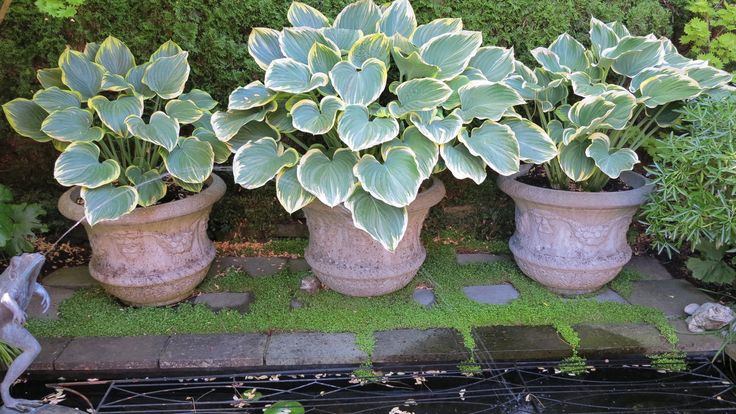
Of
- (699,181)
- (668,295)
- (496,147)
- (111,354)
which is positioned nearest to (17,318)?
(111,354)

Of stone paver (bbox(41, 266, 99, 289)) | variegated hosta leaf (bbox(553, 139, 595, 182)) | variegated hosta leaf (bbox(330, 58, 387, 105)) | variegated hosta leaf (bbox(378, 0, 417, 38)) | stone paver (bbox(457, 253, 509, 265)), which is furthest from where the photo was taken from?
stone paver (bbox(457, 253, 509, 265))

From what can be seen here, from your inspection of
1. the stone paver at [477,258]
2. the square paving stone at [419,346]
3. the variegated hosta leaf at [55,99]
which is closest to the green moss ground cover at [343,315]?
the square paving stone at [419,346]

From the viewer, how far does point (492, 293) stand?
271 centimetres

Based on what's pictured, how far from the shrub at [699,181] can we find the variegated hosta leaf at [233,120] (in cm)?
161

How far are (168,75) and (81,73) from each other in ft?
1.22

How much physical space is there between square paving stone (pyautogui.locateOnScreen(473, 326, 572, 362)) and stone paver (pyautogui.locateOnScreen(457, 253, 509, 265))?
61cm

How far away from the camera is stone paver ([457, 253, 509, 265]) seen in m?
3.01

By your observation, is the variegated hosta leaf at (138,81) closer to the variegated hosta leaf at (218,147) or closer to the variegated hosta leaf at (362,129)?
the variegated hosta leaf at (218,147)

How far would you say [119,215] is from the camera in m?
2.17

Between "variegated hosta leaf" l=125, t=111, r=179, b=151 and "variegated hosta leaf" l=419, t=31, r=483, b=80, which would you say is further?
"variegated hosta leaf" l=419, t=31, r=483, b=80

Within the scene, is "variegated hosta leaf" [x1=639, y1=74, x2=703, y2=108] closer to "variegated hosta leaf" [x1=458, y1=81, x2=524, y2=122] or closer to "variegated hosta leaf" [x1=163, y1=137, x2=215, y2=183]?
"variegated hosta leaf" [x1=458, y1=81, x2=524, y2=122]

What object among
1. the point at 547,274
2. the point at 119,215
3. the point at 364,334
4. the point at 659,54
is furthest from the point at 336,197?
the point at 659,54

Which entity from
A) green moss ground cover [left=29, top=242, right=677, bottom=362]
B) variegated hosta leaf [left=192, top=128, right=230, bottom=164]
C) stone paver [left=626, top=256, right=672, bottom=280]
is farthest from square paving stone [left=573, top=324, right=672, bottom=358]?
variegated hosta leaf [left=192, top=128, right=230, bottom=164]

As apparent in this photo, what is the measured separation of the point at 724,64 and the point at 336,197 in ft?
6.88
